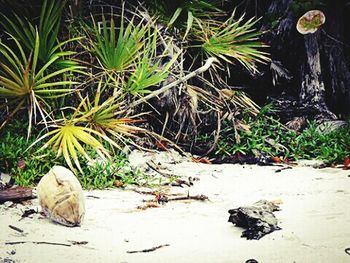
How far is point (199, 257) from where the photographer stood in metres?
2.76

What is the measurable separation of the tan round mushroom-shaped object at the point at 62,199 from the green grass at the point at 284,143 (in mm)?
2971

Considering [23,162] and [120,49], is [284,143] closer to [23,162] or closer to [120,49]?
[120,49]

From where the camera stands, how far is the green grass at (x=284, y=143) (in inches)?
240

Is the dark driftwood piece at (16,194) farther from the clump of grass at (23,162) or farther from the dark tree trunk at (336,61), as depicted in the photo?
the dark tree trunk at (336,61)

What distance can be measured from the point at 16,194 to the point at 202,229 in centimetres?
143

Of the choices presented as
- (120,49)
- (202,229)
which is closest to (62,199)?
(202,229)

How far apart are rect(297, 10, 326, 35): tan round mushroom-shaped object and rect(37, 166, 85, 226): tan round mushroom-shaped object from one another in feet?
15.7

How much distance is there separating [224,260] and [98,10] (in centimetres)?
481

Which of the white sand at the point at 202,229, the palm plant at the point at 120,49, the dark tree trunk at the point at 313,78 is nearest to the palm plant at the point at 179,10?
the palm plant at the point at 120,49

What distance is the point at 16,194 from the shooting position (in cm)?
394

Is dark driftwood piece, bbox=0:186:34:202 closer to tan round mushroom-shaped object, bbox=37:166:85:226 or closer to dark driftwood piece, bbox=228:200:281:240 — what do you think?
tan round mushroom-shaped object, bbox=37:166:85:226

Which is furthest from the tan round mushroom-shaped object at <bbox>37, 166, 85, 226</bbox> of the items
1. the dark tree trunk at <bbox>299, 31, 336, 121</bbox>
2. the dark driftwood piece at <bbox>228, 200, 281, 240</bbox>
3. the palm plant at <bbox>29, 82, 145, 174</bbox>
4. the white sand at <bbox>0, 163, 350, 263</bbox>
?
the dark tree trunk at <bbox>299, 31, 336, 121</bbox>

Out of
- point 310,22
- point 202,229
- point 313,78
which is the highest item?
point 310,22

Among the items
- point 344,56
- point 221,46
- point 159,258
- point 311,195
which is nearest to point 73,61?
point 221,46
